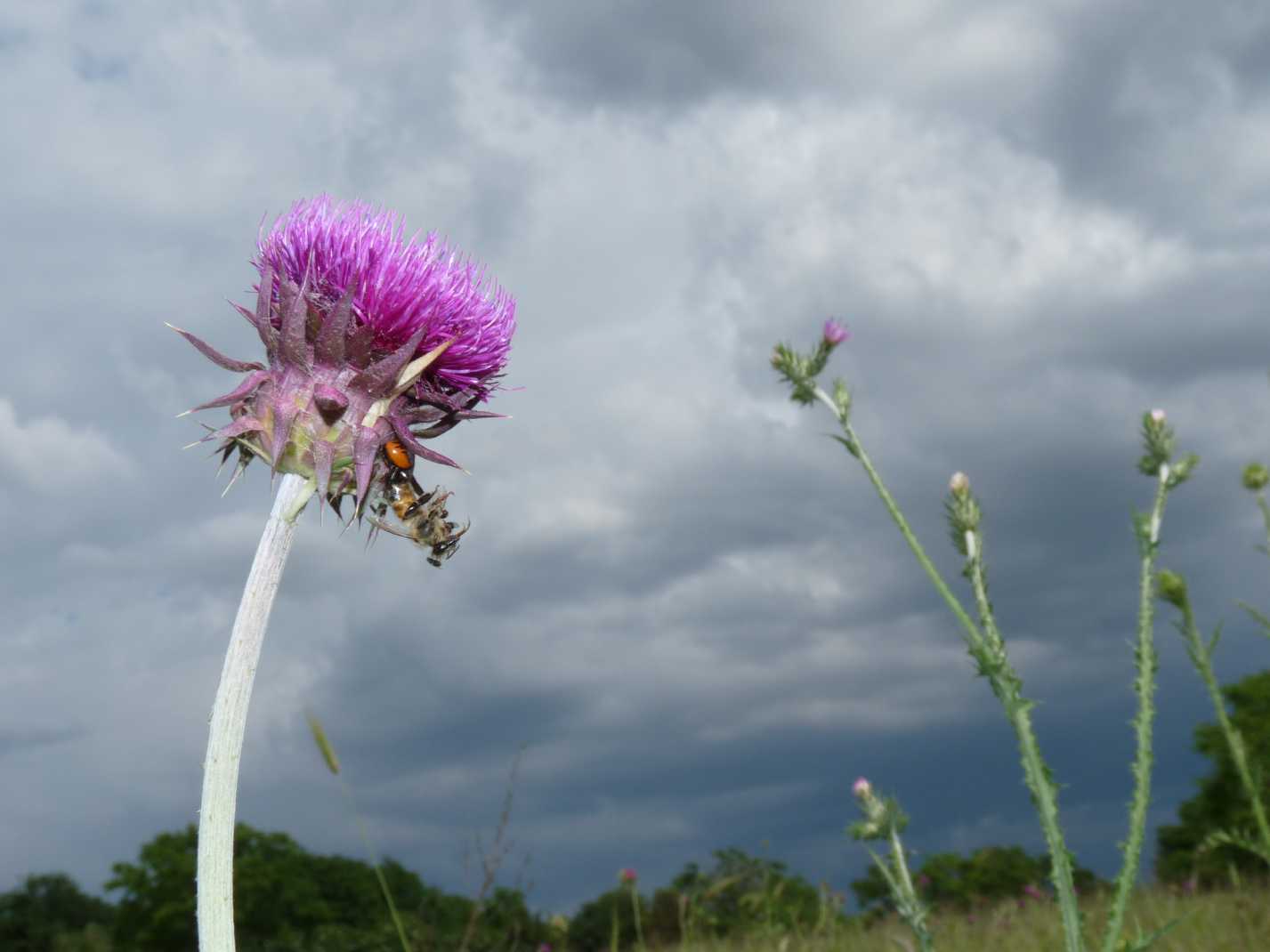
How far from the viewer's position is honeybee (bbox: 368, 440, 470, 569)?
4.69m

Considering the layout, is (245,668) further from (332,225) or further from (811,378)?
(811,378)

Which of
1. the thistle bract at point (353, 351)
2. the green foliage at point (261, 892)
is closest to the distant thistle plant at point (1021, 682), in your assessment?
the thistle bract at point (353, 351)

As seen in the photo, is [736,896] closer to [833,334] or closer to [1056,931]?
[1056,931]

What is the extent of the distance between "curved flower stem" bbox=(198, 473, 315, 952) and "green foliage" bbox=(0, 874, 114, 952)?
46.8 metres

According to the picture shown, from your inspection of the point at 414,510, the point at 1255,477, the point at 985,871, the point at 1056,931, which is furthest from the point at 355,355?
the point at 985,871

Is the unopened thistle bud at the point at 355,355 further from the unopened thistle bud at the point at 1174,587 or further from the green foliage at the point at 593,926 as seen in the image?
the green foliage at the point at 593,926

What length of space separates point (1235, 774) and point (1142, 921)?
1054 inches

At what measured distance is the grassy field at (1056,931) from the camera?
10281 mm

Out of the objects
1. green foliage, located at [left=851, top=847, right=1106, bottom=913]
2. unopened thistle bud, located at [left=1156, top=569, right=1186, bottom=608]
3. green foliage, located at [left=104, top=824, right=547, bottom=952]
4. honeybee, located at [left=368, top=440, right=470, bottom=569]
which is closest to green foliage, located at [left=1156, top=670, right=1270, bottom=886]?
green foliage, located at [left=851, top=847, right=1106, bottom=913]

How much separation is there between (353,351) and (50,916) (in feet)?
180

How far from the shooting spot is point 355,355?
15.4 ft

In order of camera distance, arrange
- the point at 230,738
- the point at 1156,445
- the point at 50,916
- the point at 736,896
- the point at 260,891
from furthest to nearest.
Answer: the point at 50,916 → the point at 260,891 → the point at 736,896 → the point at 1156,445 → the point at 230,738

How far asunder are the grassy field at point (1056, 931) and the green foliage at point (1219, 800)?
17.6m

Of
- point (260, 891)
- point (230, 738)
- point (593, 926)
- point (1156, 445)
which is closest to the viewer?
point (230, 738)
